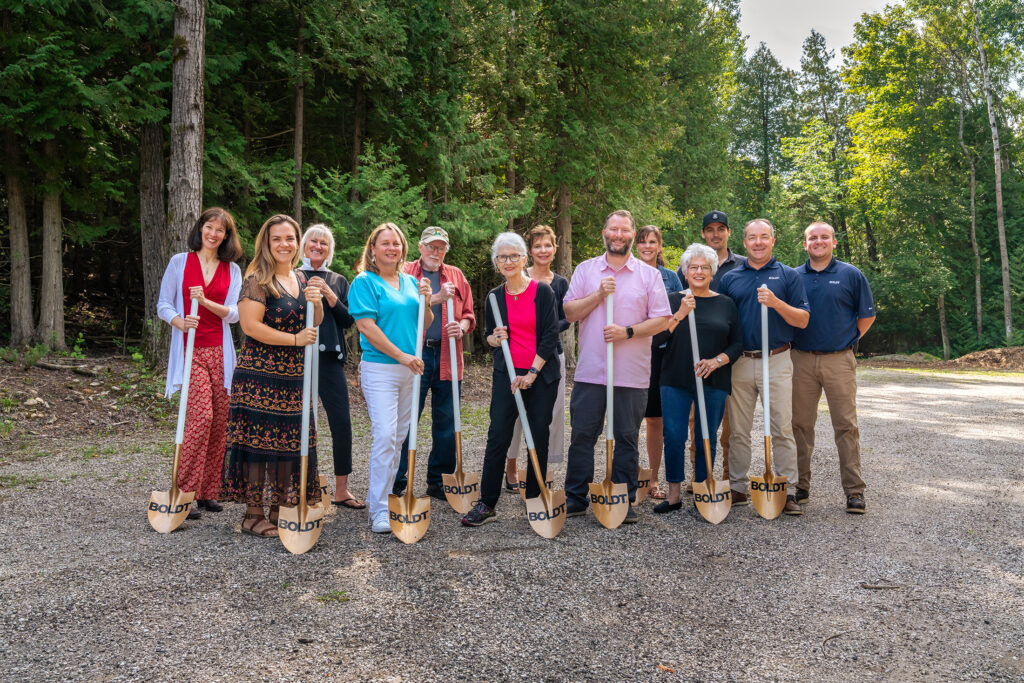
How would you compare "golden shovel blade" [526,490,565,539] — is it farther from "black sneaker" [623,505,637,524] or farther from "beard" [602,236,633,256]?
"beard" [602,236,633,256]

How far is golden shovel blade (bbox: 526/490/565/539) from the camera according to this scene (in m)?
4.50

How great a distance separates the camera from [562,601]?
348 centimetres

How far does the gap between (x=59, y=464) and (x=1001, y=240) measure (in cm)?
3389

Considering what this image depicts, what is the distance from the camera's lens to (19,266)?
12398 mm

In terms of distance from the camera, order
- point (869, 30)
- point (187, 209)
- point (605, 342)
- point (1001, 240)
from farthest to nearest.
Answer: point (869, 30)
point (1001, 240)
point (187, 209)
point (605, 342)

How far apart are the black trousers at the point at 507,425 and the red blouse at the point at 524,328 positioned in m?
0.10

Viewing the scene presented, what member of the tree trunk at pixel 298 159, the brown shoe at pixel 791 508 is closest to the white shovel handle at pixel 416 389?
the brown shoe at pixel 791 508

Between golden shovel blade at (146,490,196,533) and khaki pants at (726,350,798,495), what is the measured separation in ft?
12.7

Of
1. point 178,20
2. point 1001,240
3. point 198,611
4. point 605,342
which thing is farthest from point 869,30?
point 198,611

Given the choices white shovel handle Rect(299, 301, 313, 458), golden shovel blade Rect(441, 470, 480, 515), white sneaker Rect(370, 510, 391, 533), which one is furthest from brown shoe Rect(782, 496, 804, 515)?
white shovel handle Rect(299, 301, 313, 458)

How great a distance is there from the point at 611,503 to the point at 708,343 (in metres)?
1.40

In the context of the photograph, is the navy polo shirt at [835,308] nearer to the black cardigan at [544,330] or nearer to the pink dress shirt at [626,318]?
the pink dress shirt at [626,318]

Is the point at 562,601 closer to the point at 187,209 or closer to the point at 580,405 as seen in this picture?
the point at 580,405

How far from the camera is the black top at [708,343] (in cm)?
516
